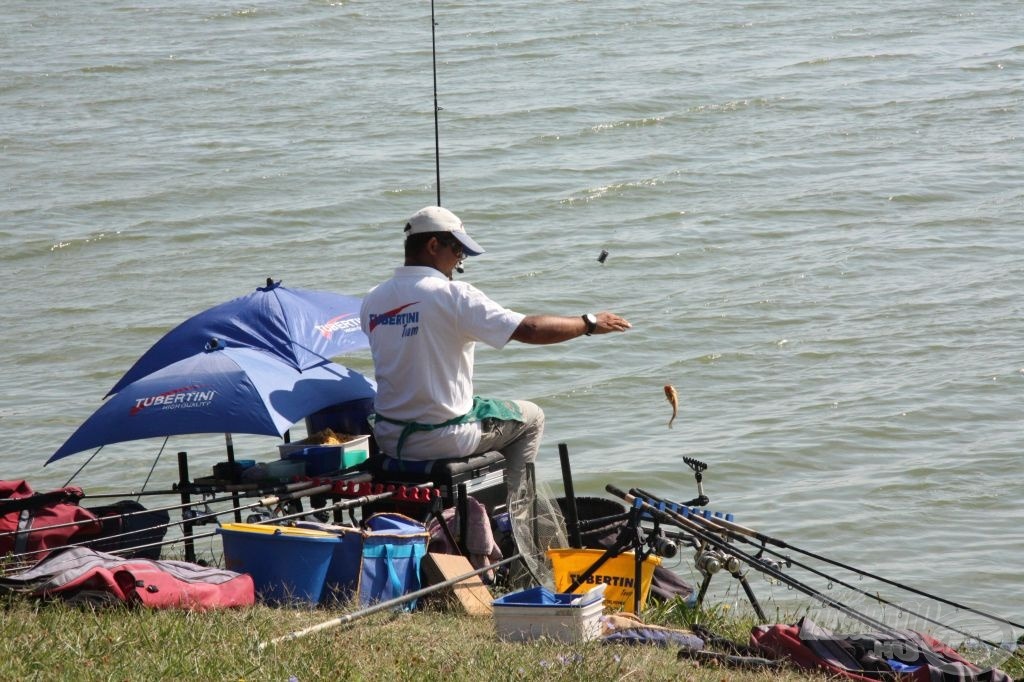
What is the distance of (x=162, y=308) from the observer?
12.2 m

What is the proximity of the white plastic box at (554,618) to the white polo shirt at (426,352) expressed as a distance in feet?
3.53

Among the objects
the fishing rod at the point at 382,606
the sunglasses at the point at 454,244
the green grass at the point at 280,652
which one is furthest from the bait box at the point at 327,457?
the green grass at the point at 280,652

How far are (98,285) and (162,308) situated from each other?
3.80ft

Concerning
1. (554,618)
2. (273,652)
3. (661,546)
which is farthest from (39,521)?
(661,546)

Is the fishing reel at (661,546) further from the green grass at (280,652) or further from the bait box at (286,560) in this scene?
the bait box at (286,560)

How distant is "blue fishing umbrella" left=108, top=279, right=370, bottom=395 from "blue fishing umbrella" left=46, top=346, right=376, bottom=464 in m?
0.11

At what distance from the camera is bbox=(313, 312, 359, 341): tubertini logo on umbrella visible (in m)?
6.08

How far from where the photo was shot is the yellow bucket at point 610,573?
16.9 feet

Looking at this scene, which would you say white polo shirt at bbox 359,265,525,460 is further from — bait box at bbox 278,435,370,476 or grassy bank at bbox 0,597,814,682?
grassy bank at bbox 0,597,814,682

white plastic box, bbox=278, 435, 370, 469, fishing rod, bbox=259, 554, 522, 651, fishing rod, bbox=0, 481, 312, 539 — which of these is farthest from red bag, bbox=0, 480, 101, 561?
fishing rod, bbox=259, 554, 522, 651

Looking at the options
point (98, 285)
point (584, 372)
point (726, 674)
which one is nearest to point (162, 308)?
point (98, 285)

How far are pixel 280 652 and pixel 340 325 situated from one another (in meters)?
2.38

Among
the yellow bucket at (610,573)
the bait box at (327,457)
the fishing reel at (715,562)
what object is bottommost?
the yellow bucket at (610,573)

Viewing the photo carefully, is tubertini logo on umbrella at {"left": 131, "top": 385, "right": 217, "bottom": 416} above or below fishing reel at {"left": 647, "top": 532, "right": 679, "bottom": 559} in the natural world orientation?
above
